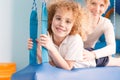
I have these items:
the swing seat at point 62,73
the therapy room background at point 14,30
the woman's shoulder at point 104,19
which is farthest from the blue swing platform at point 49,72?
the therapy room background at point 14,30

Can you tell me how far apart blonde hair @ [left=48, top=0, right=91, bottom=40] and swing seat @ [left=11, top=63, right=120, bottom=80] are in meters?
0.14

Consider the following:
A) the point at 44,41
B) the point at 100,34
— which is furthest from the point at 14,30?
the point at 44,41

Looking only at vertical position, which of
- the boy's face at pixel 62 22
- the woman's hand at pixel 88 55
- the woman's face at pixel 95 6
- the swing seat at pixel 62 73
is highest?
the woman's face at pixel 95 6

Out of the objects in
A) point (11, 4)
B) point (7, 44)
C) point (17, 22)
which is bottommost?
point (7, 44)

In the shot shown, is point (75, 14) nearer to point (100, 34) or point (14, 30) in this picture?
point (100, 34)

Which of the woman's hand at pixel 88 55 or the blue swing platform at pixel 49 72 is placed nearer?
the blue swing platform at pixel 49 72

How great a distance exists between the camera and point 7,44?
1.48 meters

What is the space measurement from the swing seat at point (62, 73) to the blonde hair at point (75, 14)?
0.14 meters

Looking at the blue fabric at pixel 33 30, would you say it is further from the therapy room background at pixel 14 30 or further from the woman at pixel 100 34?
the therapy room background at pixel 14 30

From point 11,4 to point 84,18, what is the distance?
67 cm

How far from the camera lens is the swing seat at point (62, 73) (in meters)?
0.73

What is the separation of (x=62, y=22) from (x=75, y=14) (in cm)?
6

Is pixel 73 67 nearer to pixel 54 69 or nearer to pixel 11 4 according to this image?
pixel 54 69

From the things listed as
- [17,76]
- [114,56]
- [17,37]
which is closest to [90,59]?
[114,56]
